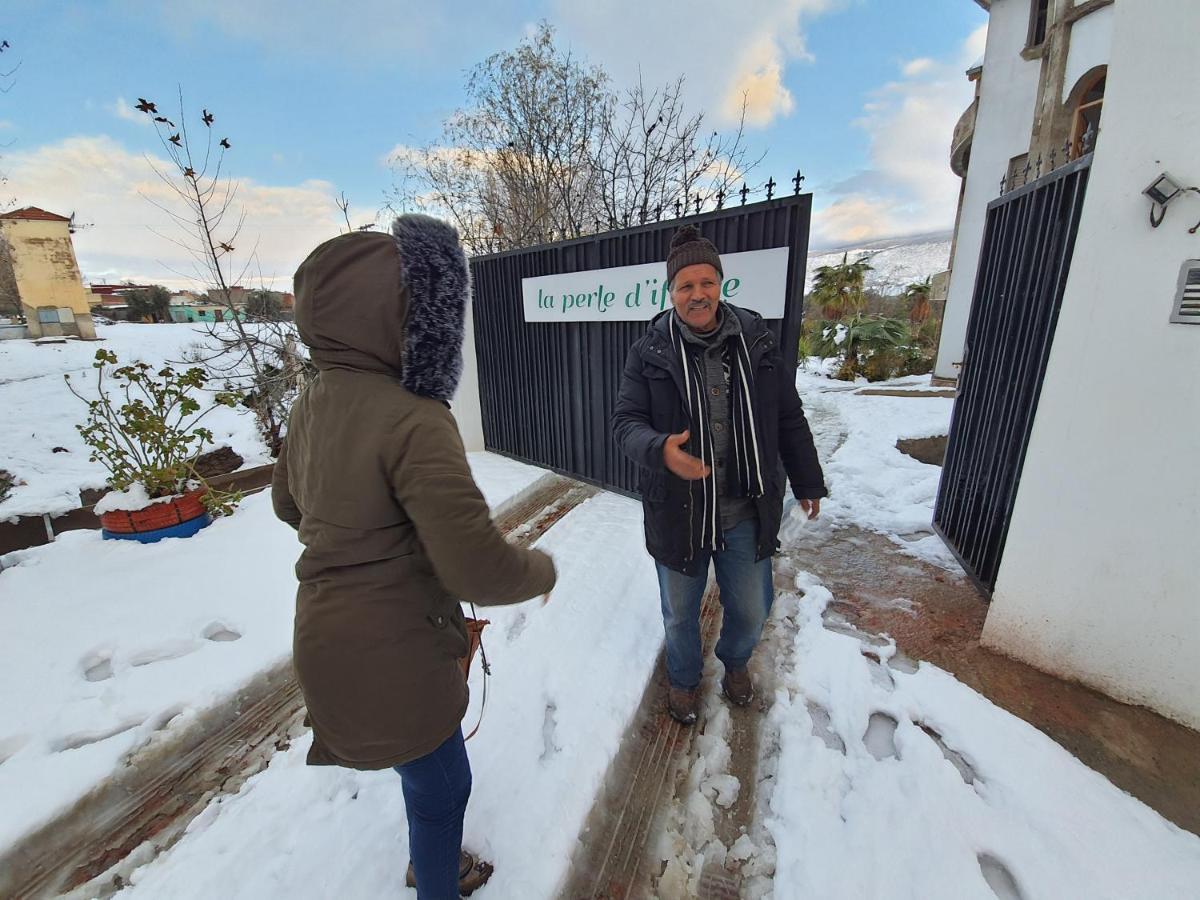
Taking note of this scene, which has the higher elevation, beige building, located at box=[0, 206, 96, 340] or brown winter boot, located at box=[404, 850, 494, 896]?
beige building, located at box=[0, 206, 96, 340]

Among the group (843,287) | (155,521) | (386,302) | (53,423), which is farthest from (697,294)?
(843,287)

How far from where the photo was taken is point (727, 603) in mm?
2125

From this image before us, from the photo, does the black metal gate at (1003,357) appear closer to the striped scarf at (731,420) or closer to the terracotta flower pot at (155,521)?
the striped scarf at (731,420)

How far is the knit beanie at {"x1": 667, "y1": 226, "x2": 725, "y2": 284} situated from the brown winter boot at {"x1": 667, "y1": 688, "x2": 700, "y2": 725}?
184cm

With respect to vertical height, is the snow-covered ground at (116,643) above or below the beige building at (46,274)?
below

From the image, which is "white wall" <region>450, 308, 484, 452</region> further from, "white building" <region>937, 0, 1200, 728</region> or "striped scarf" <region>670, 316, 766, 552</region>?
"white building" <region>937, 0, 1200, 728</region>

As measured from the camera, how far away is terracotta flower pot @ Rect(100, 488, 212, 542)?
3613 mm

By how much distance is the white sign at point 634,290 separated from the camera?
3.27m

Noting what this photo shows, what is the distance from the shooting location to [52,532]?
4.26 m

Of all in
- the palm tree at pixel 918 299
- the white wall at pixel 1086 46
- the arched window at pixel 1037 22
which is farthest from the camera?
the palm tree at pixel 918 299

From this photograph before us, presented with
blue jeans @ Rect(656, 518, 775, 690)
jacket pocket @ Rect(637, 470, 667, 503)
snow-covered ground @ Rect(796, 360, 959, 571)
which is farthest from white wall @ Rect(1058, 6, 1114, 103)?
jacket pocket @ Rect(637, 470, 667, 503)

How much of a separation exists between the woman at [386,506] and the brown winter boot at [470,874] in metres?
0.67

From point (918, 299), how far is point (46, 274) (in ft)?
132

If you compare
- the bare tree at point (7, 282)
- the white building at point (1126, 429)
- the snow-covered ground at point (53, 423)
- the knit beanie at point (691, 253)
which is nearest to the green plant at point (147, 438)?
the snow-covered ground at point (53, 423)
